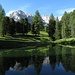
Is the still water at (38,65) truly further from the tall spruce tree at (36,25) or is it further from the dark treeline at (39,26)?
the tall spruce tree at (36,25)

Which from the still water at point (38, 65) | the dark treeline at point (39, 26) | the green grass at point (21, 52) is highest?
the dark treeline at point (39, 26)

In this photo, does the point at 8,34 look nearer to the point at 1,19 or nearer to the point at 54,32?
the point at 1,19

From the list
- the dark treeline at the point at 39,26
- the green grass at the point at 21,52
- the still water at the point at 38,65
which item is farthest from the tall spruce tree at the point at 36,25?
the still water at the point at 38,65

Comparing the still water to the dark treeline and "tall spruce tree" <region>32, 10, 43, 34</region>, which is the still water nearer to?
the dark treeline

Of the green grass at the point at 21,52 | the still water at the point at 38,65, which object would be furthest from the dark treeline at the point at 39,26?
the still water at the point at 38,65

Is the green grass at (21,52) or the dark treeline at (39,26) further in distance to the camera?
the dark treeline at (39,26)

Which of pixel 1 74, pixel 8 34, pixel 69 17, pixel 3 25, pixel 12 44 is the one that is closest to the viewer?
pixel 1 74

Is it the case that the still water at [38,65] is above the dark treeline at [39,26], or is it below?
below

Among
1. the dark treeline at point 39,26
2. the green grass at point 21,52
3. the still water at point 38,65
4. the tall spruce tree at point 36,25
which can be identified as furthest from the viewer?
the tall spruce tree at point 36,25

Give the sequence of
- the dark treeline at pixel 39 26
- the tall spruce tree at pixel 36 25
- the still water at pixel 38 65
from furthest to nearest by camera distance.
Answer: the tall spruce tree at pixel 36 25
the dark treeline at pixel 39 26
the still water at pixel 38 65

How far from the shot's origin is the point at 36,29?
14112 centimetres

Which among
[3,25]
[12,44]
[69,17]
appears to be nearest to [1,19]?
[3,25]

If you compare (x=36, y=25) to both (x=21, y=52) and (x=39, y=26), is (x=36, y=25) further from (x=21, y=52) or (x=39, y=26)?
(x=21, y=52)

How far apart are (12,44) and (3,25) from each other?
19966 millimetres
